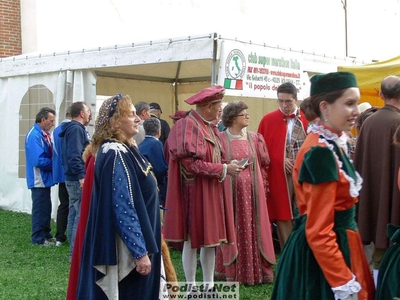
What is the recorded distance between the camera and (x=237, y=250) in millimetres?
5941

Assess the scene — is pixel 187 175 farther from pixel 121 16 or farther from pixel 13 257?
pixel 121 16

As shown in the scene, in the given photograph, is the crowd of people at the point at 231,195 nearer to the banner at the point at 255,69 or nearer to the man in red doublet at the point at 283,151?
the man in red doublet at the point at 283,151

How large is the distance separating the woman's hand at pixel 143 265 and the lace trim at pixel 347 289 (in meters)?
1.26

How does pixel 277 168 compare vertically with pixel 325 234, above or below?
above

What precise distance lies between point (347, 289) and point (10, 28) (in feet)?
41.4

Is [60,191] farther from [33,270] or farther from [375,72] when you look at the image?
[375,72]

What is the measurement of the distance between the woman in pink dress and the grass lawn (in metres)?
0.17

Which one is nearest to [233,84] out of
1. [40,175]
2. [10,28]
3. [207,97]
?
[207,97]

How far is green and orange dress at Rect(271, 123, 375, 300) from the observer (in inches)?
99.1

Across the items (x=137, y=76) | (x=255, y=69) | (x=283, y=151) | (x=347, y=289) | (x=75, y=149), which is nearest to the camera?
(x=347, y=289)

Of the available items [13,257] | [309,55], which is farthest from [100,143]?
[309,55]

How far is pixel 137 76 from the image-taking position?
1086cm

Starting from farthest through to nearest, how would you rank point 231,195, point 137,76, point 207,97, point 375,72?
point 137,76 → point 375,72 → point 231,195 → point 207,97

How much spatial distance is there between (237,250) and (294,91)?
1.73 meters
